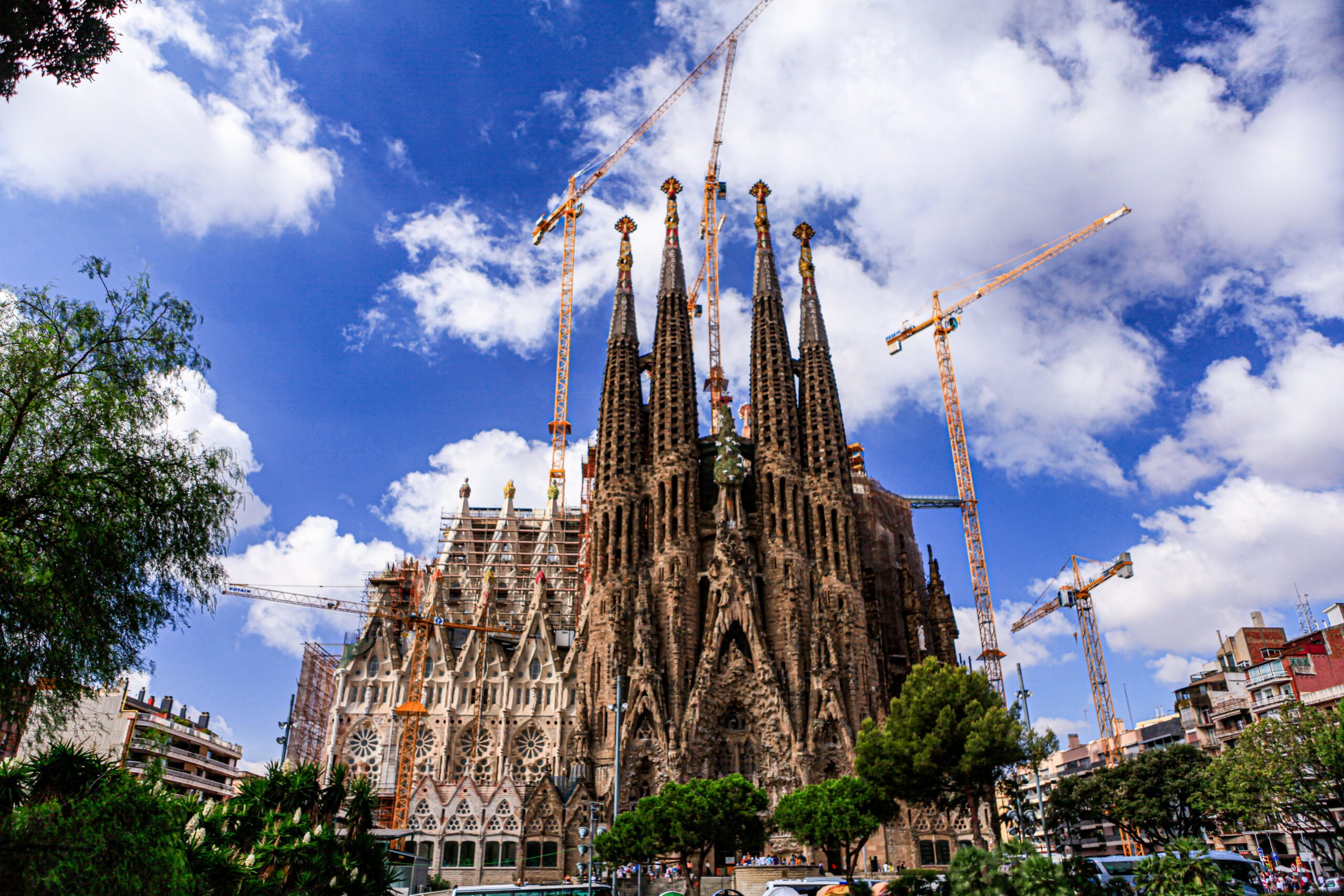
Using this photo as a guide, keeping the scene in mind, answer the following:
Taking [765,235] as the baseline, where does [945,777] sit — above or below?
below

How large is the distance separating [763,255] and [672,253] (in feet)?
25.0

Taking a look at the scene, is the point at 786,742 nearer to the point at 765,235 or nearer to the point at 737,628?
the point at 737,628

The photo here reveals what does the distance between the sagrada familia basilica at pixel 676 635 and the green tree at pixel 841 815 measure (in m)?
13.1

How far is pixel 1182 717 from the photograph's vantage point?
225 feet

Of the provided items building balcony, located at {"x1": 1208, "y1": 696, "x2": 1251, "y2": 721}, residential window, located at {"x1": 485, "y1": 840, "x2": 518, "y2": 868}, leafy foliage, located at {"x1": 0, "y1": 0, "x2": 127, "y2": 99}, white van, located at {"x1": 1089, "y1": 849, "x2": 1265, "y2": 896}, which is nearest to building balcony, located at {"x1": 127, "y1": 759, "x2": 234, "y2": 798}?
residential window, located at {"x1": 485, "y1": 840, "x2": 518, "y2": 868}

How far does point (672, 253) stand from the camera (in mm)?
73812

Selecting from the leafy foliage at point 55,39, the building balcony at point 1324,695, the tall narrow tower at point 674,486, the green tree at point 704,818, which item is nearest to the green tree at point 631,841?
the green tree at point 704,818

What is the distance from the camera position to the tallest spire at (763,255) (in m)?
71.6

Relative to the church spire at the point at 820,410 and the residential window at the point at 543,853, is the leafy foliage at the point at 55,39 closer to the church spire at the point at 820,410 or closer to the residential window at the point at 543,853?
the residential window at the point at 543,853

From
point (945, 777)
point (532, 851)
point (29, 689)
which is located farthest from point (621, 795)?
point (29, 689)

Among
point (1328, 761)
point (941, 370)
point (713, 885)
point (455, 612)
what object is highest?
point (941, 370)

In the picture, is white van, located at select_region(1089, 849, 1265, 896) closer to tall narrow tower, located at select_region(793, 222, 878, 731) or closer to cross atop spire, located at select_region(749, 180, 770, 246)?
tall narrow tower, located at select_region(793, 222, 878, 731)

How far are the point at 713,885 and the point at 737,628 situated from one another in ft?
69.5

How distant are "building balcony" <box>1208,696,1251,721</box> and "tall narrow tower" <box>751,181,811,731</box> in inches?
1138
